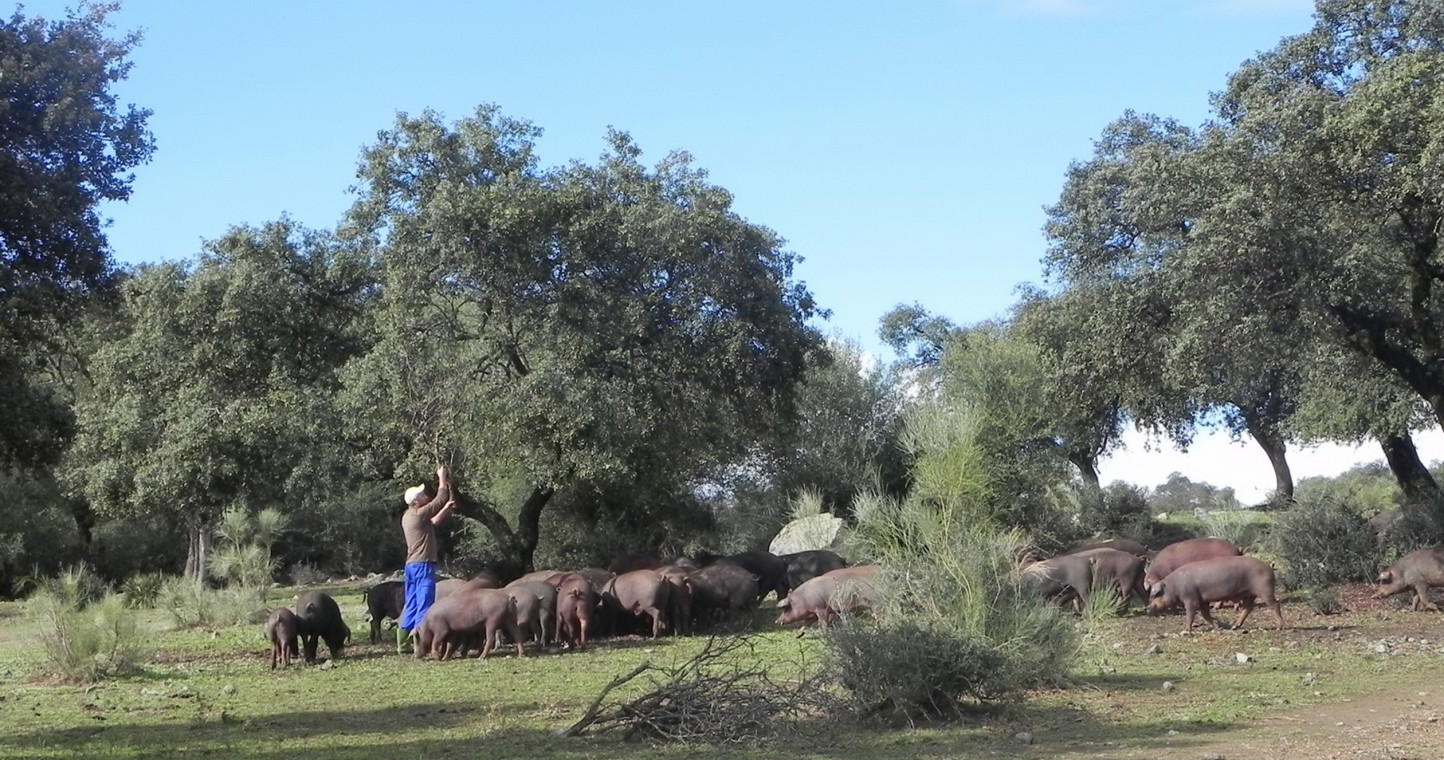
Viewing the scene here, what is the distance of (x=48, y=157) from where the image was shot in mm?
12633

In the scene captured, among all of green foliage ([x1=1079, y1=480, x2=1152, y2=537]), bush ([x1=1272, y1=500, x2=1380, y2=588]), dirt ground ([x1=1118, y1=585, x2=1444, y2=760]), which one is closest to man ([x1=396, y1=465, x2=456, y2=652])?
dirt ground ([x1=1118, y1=585, x2=1444, y2=760])

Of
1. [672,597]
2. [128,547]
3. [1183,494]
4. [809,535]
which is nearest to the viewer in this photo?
[672,597]

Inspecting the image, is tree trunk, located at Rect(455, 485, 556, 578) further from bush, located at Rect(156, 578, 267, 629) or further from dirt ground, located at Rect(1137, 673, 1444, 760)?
dirt ground, located at Rect(1137, 673, 1444, 760)

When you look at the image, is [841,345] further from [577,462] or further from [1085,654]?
[1085,654]

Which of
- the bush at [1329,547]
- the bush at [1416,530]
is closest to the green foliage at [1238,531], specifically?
the bush at [1329,547]

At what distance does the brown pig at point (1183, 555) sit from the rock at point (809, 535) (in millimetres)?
10152

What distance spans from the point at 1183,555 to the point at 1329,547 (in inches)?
126

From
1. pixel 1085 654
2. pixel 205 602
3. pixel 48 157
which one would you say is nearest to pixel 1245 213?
pixel 1085 654

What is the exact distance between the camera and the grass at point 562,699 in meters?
9.58

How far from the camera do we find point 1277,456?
4531cm

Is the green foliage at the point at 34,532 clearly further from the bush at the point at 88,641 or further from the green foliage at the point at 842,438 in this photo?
the bush at the point at 88,641

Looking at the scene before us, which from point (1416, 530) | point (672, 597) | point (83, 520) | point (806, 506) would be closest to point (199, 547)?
point (83, 520)

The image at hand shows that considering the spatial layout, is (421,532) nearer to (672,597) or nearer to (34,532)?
(672,597)

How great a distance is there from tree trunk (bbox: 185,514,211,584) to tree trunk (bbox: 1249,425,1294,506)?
28.9m
